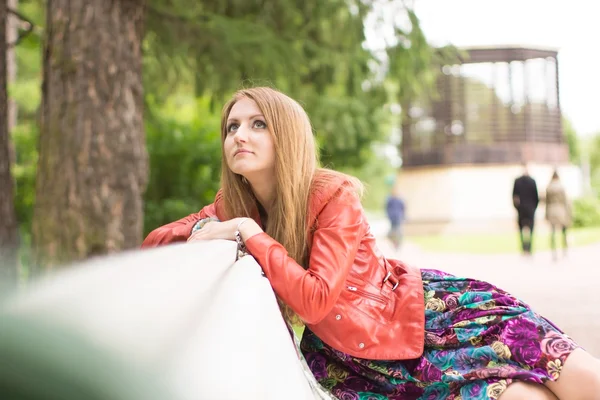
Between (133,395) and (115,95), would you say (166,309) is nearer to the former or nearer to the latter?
(133,395)

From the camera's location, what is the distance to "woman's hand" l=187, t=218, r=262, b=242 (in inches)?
80.7

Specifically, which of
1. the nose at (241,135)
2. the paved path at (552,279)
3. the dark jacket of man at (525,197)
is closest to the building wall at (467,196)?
the paved path at (552,279)

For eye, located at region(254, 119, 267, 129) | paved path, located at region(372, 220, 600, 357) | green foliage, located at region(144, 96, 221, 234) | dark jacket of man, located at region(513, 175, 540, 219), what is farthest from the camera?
dark jacket of man, located at region(513, 175, 540, 219)

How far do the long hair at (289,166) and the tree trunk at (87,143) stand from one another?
286cm

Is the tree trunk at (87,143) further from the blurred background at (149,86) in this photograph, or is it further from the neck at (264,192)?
the neck at (264,192)

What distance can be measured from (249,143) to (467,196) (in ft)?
79.2

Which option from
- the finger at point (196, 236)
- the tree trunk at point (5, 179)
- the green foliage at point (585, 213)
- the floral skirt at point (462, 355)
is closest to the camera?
the floral skirt at point (462, 355)

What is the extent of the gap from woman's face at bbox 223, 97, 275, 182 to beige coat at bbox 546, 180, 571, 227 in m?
11.3

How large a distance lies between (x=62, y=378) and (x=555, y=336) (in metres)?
1.66

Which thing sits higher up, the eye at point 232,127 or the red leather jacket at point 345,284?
the eye at point 232,127

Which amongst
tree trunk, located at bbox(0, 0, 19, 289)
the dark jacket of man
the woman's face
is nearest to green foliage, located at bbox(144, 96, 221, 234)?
tree trunk, located at bbox(0, 0, 19, 289)

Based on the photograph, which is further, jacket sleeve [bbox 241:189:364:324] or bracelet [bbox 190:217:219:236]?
bracelet [bbox 190:217:219:236]

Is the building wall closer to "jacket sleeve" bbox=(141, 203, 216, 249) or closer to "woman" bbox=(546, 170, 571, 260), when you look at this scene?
"woman" bbox=(546, 170, 571, 260)

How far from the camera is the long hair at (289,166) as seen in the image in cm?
A: 220
